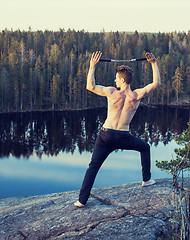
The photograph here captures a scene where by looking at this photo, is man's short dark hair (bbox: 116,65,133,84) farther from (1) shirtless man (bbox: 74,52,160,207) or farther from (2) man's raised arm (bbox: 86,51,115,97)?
(2) man's raised arm (bbox: 86,51,115,97)

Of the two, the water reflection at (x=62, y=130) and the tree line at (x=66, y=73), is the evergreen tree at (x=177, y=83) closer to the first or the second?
the tree line at (x=66, y=73)

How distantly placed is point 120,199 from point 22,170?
26.3 metres

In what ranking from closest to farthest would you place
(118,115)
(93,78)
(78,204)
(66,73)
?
(93,78)
(118,115)
(78,204)
(66,73)

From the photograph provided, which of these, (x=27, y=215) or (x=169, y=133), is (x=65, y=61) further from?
(x=27, y=215)

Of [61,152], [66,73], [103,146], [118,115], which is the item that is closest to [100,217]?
[103,146]

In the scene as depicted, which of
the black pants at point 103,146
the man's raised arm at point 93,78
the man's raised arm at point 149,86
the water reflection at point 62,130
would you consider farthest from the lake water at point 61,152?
the man's raised arm at point 149,86

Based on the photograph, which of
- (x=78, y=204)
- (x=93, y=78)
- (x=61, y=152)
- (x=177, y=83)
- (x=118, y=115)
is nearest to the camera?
(x=93, y=78)

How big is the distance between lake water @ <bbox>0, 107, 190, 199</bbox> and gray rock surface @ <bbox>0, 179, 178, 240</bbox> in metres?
18.6

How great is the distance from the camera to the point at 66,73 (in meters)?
81.8

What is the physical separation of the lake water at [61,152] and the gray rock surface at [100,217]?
18645mm

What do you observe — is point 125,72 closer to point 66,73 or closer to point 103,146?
point 103,146

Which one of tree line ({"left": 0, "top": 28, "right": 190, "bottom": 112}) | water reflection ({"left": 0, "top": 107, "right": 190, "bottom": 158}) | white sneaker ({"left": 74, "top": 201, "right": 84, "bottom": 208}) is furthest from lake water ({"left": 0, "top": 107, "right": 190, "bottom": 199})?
white sneaker ({"left": 74, "top": 201, "right": 84, "bottom": 208})

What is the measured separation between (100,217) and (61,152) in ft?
105

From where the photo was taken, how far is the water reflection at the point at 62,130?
38.8 meters
